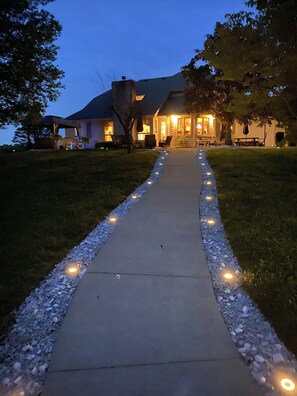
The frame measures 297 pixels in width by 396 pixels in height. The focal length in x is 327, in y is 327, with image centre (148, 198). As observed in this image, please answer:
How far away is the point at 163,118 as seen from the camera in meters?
24.9

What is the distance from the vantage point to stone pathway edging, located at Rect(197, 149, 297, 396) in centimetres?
243

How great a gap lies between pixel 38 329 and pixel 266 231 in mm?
3740

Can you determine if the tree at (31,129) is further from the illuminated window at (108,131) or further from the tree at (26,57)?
the illuminated window at (108,131)

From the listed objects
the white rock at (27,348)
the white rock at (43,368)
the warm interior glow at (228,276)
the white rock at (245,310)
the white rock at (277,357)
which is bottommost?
the white rock at (277,357)

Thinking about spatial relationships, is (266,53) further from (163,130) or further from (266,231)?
(163,130)

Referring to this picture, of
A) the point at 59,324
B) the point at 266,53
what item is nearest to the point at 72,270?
the point at 59,324

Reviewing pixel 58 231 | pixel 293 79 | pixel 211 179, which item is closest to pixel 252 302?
pixel 58 231

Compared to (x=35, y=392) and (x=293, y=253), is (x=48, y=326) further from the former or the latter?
(x=293, y=253)

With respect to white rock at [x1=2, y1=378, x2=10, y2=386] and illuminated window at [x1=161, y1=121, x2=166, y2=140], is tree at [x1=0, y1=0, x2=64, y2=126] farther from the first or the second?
white rock at [x1=2, y1=378, x2=10, y2=386]

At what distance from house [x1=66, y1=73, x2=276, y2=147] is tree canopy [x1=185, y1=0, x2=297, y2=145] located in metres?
14.4

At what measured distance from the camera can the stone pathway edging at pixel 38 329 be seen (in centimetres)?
241

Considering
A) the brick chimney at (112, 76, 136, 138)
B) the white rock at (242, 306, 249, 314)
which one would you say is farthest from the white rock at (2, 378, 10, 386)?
the brick chimney at (112, 76, 136, 138)

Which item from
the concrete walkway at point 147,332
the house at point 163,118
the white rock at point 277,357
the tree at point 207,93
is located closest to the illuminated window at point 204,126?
the house at point 163,118

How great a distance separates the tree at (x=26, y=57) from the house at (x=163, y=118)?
8.62m
